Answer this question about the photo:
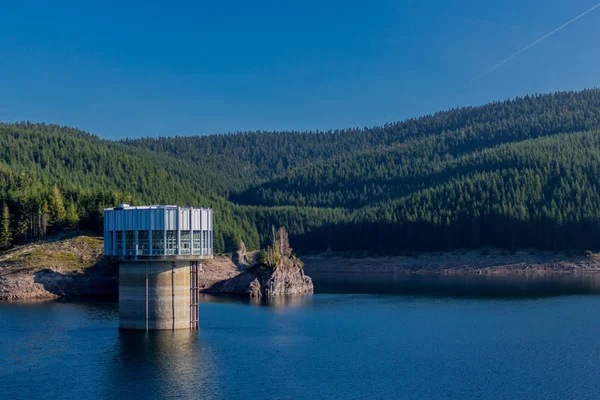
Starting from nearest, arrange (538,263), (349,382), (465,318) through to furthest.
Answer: (349,382) < (465,318) < (538,263)

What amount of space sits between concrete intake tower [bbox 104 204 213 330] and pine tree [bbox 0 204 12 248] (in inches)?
2374

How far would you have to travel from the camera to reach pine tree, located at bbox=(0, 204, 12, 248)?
442 ft

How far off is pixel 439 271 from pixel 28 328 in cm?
12296

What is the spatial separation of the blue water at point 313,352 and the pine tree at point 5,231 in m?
30.7

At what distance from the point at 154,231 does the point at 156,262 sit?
10.7 ft

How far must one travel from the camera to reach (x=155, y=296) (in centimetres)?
7912

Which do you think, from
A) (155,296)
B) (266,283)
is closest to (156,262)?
(155,296)

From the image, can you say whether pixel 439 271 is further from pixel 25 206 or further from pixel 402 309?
pixel 25 206

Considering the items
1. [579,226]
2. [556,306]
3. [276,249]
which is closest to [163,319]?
[276,249]

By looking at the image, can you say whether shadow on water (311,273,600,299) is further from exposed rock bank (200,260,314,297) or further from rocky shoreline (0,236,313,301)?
rocky shoreline (0,236,313,301)

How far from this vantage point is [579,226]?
18975 centimetres

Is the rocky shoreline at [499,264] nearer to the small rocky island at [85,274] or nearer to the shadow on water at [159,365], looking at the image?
the small rocky island at [85,274]

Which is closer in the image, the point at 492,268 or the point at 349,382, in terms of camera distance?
the point at 349,382

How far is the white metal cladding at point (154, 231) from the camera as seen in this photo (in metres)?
80.1
